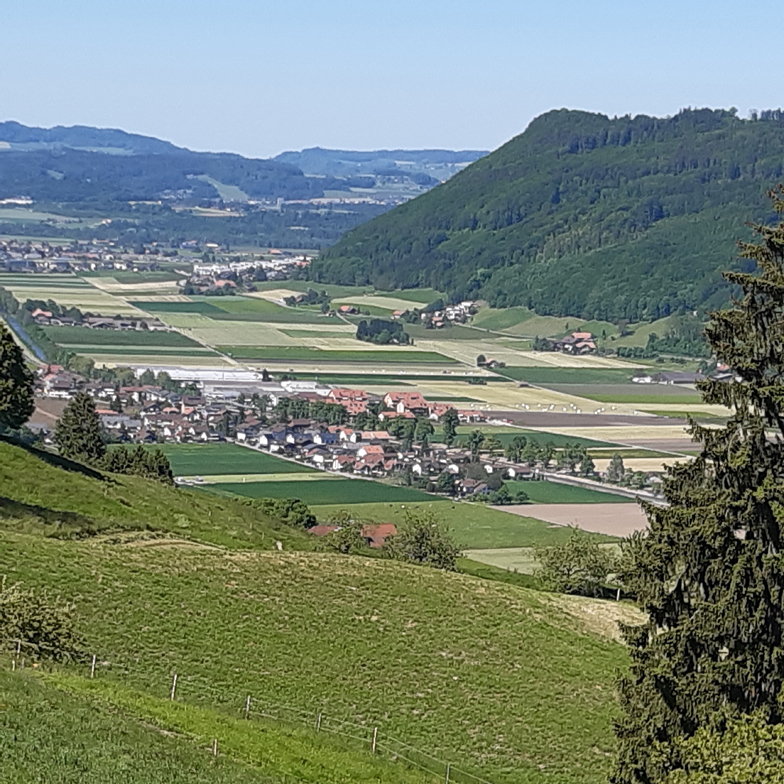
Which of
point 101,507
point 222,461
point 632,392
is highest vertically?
point 101,507

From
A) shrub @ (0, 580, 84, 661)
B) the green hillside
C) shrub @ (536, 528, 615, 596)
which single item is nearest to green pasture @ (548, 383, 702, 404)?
shrub @ (536, 528, 615, 596)

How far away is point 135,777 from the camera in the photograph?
798 inches

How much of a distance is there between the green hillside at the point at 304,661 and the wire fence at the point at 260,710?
0.10 metres

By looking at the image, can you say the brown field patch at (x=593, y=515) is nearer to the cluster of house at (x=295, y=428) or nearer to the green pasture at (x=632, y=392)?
the cluster of house at (x=295, y=428)

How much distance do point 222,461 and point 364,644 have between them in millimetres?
82985

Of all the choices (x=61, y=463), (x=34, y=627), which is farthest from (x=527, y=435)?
(x=34, y=627)

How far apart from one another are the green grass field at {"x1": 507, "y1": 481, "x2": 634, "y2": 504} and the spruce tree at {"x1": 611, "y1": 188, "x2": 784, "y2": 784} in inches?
3078

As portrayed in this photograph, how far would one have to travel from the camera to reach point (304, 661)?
33562 mm

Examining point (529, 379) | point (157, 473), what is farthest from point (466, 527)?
point (529, 379)

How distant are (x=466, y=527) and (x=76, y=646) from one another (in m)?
58.9

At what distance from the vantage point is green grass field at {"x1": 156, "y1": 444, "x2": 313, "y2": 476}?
111750 mm

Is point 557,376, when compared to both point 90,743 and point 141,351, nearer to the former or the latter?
point 141,351

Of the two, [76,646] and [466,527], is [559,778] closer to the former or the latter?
[76,646]

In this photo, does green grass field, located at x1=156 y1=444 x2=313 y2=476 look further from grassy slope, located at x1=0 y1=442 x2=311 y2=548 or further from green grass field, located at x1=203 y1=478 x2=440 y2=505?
grassy slope, located at x1=0 y1=442 x2=311 y2=548
